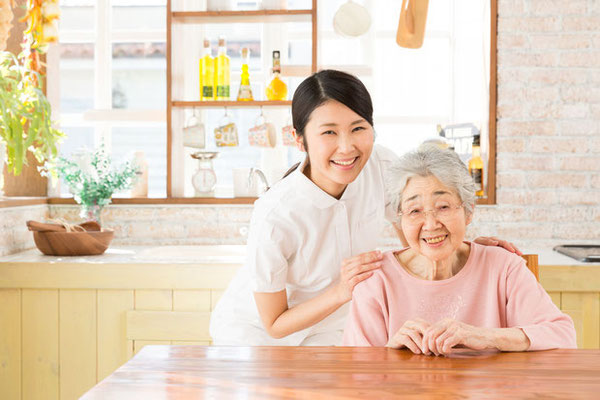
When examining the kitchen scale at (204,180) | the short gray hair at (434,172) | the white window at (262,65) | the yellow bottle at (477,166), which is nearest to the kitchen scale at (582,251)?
the yellow bottle at (477,166)

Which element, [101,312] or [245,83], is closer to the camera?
[101,312]

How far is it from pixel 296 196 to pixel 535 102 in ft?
5.71

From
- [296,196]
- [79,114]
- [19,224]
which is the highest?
[79,114]

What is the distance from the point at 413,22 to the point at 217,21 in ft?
3.60

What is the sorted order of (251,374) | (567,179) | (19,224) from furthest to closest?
(567,179)
(19,224)
(251,374)

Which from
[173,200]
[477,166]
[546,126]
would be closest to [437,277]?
[477,166]

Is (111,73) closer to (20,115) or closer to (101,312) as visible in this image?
(20,115)

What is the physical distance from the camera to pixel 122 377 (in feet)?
4.02

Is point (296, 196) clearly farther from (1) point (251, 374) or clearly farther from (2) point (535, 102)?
(2) point (535, 102)

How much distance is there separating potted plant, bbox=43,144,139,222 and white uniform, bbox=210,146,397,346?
4.19ft

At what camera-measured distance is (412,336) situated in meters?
1.41

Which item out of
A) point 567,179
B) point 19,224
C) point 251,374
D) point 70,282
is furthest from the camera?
point 567,179

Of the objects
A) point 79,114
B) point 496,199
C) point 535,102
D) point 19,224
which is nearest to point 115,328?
point 19,224

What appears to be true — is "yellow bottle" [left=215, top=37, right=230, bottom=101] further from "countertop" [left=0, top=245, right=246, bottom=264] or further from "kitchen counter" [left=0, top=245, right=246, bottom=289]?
"kitchen counter" [left=0, top=245, right=246, bottom=289]
